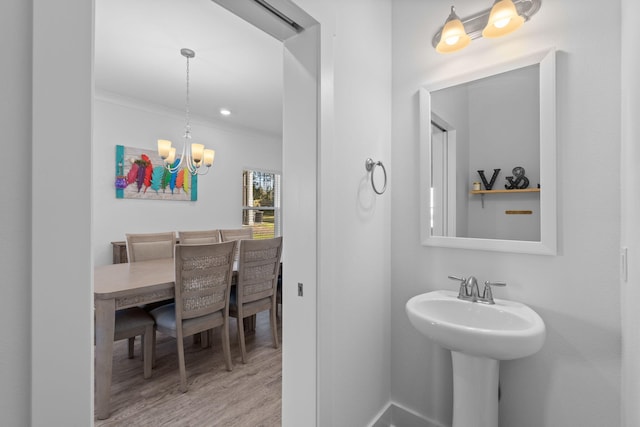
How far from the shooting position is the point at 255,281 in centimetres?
271

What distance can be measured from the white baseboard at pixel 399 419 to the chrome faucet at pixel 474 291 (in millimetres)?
729

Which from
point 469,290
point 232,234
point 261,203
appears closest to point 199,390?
→ point 469,290

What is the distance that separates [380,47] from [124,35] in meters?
2.01

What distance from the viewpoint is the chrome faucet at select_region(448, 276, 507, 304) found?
1376 mm

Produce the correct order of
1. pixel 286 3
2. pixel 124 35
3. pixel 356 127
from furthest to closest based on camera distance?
pixel 124 35 → pixel 356 127 → pixel 286 3

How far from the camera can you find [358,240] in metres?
1.51

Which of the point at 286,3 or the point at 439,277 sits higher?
the point at 286,3

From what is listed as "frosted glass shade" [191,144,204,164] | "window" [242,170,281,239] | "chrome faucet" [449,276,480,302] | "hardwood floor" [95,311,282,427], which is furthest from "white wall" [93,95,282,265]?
"chrome faucet" [449,276,480,302]

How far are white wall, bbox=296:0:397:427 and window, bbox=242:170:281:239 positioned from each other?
387 cm

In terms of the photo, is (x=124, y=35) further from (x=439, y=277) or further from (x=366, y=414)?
(x=366, y=414)

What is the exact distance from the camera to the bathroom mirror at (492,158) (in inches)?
51.0

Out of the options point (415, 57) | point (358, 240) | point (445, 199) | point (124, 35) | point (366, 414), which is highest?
point (124, 35)

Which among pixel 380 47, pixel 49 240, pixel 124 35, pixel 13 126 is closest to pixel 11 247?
pixel 49 240

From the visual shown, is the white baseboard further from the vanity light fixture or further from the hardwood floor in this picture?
the vanity light fixture
